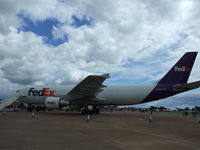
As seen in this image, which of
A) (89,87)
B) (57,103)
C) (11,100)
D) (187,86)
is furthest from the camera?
(11,100)

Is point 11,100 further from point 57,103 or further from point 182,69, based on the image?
point 182,69

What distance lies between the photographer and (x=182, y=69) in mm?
20469

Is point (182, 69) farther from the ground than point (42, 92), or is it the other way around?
point (182, 69)

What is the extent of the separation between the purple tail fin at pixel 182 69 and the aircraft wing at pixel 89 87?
699cm

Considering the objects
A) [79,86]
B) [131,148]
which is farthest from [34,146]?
[79,86]

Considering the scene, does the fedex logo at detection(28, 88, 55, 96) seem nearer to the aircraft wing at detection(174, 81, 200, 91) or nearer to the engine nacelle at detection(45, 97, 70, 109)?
the engine nacelle at detection(45, 97, 70, 109)

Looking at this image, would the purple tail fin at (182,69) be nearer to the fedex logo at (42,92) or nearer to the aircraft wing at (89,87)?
the aircraft wing at (89,87)

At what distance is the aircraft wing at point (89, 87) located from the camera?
64.5 feet

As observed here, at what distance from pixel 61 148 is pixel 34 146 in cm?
87

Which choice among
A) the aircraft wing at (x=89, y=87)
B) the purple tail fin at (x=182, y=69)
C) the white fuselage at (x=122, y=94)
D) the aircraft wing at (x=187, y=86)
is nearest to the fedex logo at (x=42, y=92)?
the white fuselage at (x=122, y=94)

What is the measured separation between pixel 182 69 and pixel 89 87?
9.89 metres

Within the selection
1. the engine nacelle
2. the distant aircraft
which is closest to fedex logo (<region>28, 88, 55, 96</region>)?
the distant aircraft

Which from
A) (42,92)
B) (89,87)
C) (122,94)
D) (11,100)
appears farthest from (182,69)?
(11,100)

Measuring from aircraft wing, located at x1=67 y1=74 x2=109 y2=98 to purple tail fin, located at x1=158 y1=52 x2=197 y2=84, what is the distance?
22.9 feet
